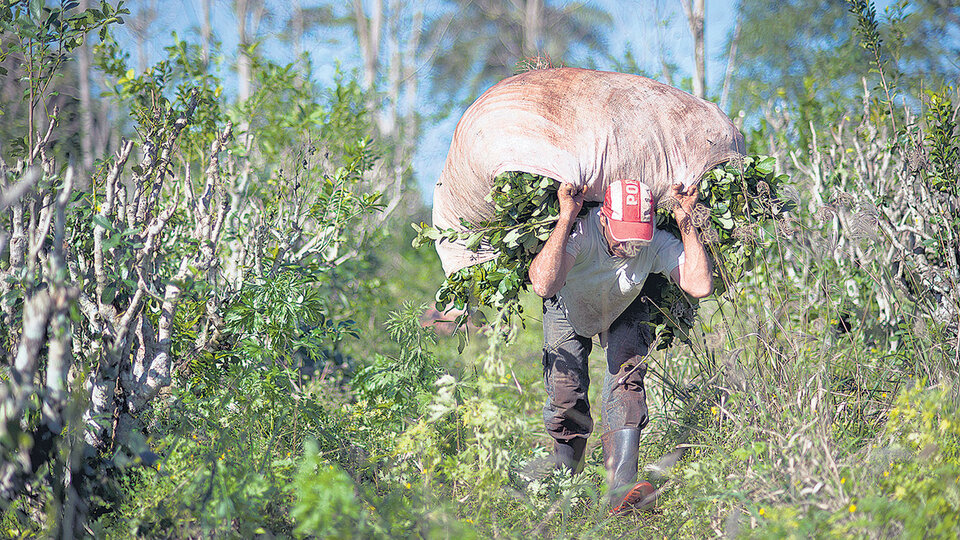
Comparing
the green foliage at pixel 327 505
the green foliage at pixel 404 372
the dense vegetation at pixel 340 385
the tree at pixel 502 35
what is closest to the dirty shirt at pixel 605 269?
the dense vegetation at pixel 340 385

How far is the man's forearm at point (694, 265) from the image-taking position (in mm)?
2717

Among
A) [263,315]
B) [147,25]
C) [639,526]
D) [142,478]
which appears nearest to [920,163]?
[639,526]

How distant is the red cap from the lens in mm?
2664

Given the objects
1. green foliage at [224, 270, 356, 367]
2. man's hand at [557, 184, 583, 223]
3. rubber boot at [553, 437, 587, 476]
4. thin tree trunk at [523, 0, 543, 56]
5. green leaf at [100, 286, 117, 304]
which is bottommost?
rubber boot at [553, 437, 587, 476]

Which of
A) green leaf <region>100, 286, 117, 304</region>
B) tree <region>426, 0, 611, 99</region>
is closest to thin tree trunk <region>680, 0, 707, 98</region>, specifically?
green leaf <region>100, 286, 117, 304</region>

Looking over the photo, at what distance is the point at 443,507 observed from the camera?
2.26m

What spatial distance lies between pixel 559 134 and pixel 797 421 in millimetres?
1285

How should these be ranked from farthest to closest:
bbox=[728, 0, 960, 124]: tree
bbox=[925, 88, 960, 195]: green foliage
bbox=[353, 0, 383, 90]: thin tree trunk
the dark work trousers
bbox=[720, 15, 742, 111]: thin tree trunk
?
bbox=[353, 0, 383, 90]: thin tree trunk → bbox=[728, 0, 960, 124]: tree → bbox=[720, 15, 742, 111]: thin tree trunk → bbox=[925, 88, 960, 195]: green foliage → the dark work trousers

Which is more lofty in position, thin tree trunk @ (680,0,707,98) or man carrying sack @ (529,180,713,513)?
thin tree trunk @ (680,0,707,98)

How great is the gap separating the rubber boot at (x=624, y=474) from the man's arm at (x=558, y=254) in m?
0.68

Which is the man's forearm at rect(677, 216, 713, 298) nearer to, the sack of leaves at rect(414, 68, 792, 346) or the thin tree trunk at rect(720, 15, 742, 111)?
the sack of leaves at rect(414, 68, 792, 346)

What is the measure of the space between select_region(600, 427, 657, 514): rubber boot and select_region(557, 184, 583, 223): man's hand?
2.95 ft

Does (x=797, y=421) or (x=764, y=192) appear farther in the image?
(x=764, y=192)

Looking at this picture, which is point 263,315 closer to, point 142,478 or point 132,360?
point 132,360
